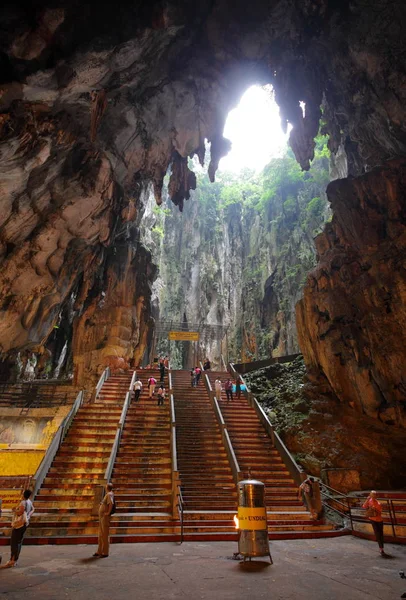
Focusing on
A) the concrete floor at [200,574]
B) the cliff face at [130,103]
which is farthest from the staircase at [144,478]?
the cliff face at [130,103]

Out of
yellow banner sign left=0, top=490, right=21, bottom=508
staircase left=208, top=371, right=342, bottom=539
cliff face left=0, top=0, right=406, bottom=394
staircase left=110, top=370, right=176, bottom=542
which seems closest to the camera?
staircase left=110, top=370, right=176, bottom=542

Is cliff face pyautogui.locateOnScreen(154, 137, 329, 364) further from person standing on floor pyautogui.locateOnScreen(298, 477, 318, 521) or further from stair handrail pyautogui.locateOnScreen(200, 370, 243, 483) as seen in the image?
person standing on floor pyautogui.locateOnScreen(298, 477, 318, 521)

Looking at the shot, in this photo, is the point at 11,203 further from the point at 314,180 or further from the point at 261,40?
the point at 314,180

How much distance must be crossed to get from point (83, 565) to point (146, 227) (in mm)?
28591

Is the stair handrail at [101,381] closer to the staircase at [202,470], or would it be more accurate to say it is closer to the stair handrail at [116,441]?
the stair handrail at [116,441]

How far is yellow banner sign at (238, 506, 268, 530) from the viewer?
17.3 ft

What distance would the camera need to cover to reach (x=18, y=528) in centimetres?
534

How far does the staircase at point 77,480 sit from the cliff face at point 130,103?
5.67 m

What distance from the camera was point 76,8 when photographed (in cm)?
1129

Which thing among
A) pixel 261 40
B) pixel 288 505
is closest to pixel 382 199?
pixel 261 40

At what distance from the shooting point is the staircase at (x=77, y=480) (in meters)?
7.87

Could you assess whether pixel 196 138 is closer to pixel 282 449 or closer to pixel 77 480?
pixel 282 449

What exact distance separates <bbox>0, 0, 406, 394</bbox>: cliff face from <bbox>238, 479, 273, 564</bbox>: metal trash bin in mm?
10870

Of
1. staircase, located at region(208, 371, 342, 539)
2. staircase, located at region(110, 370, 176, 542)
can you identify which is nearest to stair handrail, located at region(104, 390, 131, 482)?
staircase, located at region(110, 370, 176, 542)
